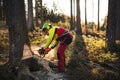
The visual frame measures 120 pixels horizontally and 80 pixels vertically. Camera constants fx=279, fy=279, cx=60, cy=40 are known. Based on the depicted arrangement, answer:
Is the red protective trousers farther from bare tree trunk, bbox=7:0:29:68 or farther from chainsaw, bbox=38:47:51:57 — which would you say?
bare tree trunk, bbox=7:0:29:68

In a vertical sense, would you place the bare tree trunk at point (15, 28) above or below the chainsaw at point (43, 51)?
above

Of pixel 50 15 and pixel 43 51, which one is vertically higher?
pixel 50 15

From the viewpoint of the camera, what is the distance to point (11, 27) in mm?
10125

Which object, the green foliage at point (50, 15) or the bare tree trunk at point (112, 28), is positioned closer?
the bare tree trunk at point (112, 28)

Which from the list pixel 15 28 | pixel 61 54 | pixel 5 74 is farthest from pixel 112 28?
pixel 5 74

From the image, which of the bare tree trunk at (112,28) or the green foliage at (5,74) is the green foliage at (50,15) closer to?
the bare tree trunk at (112,28)

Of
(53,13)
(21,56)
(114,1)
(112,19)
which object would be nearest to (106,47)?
(112,19)

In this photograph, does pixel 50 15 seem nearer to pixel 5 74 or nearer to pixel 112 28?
pixel 112 28

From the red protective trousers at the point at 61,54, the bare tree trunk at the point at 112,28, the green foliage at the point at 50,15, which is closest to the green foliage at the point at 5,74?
the red protective trousers at the point at 61,54

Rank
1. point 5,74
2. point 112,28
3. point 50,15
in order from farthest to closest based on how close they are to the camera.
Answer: point 50,15 → point 112,28 → point 5,74

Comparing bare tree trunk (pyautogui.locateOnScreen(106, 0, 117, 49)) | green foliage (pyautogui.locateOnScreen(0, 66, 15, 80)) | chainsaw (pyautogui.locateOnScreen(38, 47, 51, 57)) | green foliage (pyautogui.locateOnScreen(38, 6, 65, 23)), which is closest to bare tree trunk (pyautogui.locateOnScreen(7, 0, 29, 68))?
green foliage (pyautogui.locateOnScreen(0, 66, 15, 80))

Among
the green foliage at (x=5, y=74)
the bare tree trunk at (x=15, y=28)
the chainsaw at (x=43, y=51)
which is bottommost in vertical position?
the green foliage at (x=5, y=74)

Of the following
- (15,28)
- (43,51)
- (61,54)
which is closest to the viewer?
(15,28)

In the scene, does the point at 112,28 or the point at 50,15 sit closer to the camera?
the point at 112,28
